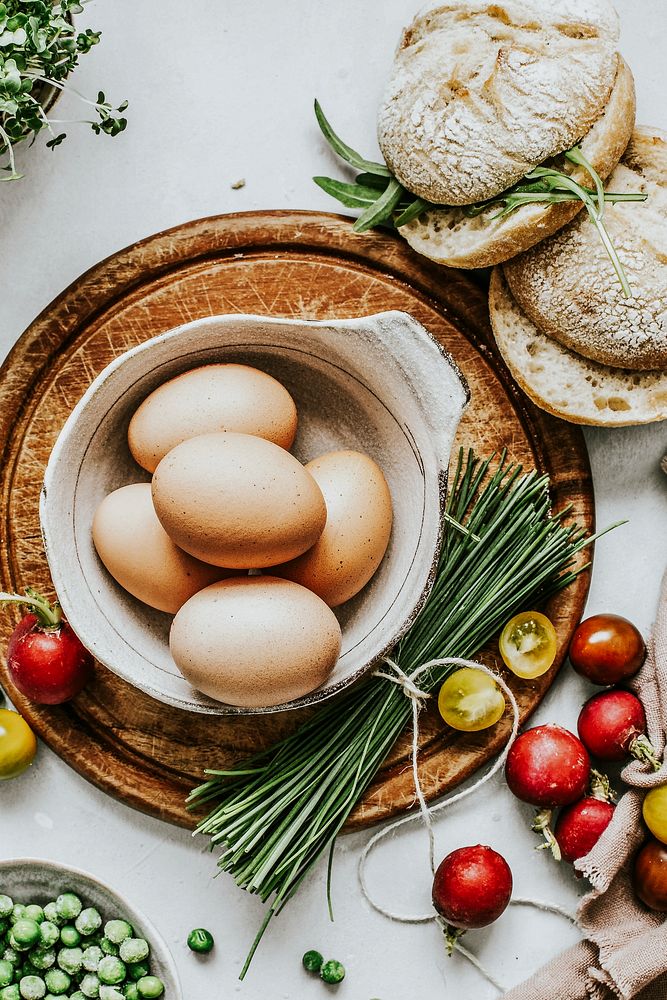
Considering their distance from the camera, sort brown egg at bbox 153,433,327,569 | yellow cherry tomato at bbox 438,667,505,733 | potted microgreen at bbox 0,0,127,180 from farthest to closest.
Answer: yellow cherry tomato at bbox 438,667,505,733 < potted microgreen at bbox 0,0,127,180 < brown egg at bbox 153,433,327,569

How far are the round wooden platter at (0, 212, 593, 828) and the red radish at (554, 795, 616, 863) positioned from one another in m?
Result: 0.13

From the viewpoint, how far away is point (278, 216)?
3.54 feet

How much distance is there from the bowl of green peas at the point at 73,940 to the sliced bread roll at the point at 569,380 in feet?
2.65

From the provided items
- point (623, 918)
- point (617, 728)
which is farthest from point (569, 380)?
point (623, 918)

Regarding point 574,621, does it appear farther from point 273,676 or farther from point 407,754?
point 273,676

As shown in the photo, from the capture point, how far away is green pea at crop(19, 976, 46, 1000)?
3.68 ft

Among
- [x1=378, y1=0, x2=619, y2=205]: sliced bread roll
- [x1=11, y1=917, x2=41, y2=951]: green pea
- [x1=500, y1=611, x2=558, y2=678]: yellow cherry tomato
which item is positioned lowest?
[x1=11, y1=917, x2=41, y2=951]: green pea

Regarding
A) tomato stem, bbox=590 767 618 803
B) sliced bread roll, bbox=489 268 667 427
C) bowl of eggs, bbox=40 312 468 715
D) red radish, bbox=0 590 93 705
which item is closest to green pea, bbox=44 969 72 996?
red radish, bbox=0 590 93 705

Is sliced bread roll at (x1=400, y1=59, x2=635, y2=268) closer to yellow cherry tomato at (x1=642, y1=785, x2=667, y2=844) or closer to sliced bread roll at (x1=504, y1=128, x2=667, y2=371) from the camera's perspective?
sliced bread roll at (x1=504, y1=128, x2=667, y2=371)

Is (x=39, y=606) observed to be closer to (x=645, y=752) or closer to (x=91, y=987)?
(x=91, y=987)

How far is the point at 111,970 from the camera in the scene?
3.64 ft

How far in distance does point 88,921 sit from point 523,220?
3.27 ft

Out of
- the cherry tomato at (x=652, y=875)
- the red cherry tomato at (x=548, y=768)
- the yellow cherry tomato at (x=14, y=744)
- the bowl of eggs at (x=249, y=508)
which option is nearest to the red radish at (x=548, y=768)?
the red cherry tomato at (x=548, y=768)

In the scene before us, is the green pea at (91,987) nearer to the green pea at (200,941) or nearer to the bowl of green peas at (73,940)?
the bowl of green peas at (73,940)
